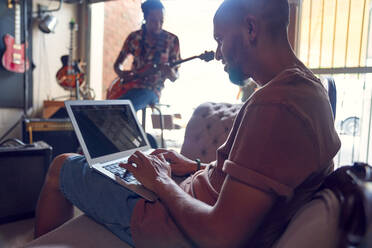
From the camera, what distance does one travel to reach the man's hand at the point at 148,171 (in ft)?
2.82

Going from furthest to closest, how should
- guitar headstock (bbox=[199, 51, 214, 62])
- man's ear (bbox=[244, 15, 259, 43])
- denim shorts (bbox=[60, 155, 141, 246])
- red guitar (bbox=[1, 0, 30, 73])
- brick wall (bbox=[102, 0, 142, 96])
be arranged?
brick wall (bbox=[102, 0, 142, 96]) → red guitar (bbox=[1, 0, 30, 73]) → guitar headstock (bbox=[199, 51, 214, 62]) → denim shorts (bbox=[60, 155, 141, 246]) → man's ear (bbox=[244, 15, 259, 43])

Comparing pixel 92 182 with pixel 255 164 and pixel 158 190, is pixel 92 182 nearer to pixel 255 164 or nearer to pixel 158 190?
pixel 158 190

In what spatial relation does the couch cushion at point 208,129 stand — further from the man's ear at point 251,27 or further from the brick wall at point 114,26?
the brick wall at point 114,26

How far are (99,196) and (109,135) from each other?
0.33 metres

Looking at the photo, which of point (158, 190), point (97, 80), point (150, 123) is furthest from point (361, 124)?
point (97, 80)

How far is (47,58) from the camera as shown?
13.8 feet

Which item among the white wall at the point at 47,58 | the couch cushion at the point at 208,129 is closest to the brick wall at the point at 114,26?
the white wall at the point at 47,58

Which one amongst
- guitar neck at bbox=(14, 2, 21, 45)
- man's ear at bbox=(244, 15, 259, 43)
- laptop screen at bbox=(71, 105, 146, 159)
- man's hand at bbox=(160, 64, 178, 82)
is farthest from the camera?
guitar neck at bbox=(14, 2, 21, 45)

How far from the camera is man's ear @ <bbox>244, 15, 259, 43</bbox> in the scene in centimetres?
79

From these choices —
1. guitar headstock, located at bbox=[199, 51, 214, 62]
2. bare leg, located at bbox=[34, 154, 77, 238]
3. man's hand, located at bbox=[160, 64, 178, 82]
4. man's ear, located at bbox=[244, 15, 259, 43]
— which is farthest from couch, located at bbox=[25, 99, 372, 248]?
man's hand, located at bbox=[160, 64, 178, 82]

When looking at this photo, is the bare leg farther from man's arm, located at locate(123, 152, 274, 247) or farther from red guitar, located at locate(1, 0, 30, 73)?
red guitar, located at locate(1, 0, 30, 73)

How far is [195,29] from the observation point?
19.4 ft

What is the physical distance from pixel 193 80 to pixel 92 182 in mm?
5464

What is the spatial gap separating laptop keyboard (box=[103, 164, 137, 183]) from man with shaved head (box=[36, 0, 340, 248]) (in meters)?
0.04
